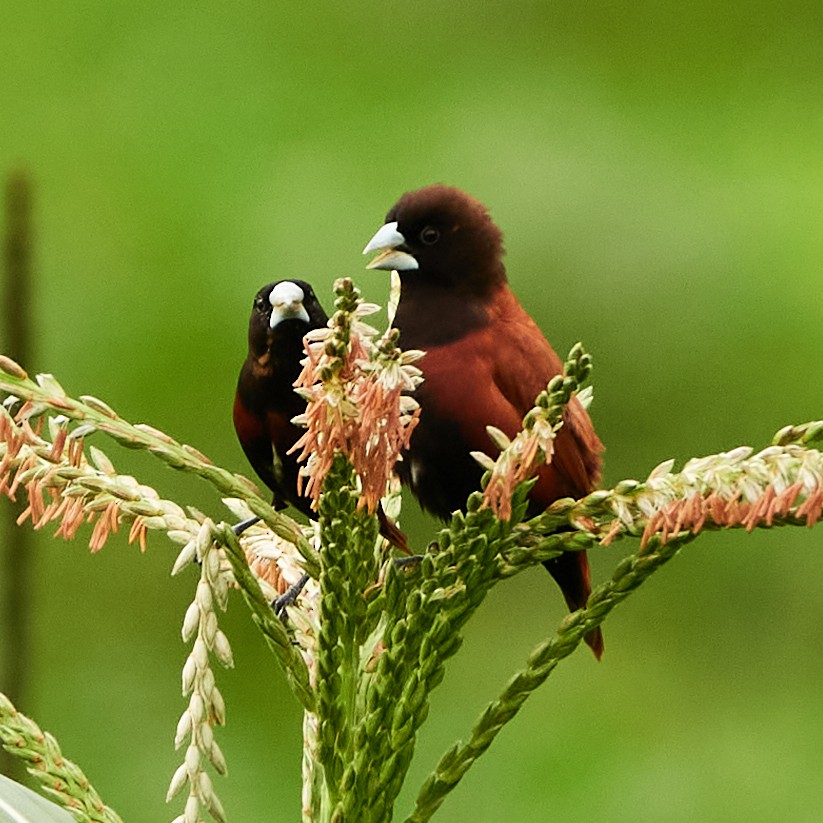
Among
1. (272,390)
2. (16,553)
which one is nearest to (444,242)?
(272,390)

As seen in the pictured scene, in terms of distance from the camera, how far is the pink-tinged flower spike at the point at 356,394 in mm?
498

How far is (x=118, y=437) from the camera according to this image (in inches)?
22.2

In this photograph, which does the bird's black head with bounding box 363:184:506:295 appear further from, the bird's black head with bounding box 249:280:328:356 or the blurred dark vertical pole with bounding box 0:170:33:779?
the blurred dark vertical pole with bounding box 0:170:33:779

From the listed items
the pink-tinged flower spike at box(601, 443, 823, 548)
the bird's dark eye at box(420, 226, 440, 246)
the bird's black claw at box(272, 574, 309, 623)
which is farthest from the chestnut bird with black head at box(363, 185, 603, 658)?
the pink-tinged flower spike at box(601, 443, 823, 548)

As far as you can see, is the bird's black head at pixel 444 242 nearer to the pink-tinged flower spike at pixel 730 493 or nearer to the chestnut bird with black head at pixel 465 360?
the chestnut bird with black head at pixel 465 360

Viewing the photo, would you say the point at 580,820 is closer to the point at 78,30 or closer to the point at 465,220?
the point at 465,220

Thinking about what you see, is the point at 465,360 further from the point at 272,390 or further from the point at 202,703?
the point at 202,703

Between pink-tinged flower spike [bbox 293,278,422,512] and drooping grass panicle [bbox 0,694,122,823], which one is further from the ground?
pink-tinged flower spike [bbox 293,278,422,512]

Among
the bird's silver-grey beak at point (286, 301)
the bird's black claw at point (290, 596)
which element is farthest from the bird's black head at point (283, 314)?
the bird's black claw at point (290, 596)

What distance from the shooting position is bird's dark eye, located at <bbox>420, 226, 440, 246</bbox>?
0.95 meters

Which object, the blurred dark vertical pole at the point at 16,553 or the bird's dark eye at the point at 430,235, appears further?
the blurred dark vertical pole at the point at 16,553

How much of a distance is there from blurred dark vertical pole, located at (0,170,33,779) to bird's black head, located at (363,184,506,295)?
305 mm

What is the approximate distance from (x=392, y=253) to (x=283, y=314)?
6.6 inches

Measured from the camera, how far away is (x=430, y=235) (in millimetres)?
957
